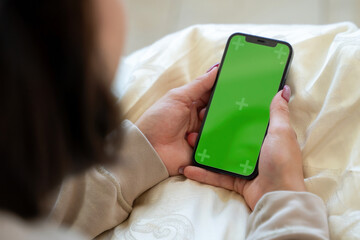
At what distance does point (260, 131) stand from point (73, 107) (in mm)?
363

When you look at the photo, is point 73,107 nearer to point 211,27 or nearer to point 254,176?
point 254,176

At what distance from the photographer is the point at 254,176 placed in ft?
2.06

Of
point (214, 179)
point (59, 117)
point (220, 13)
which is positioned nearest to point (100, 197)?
point (214, 179)

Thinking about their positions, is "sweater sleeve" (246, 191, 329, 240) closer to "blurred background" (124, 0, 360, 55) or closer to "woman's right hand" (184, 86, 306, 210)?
"woman's right hand" (184, 86, 306, 210)

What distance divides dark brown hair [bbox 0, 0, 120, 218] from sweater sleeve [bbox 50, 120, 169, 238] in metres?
0.21

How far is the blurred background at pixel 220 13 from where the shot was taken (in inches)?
47.5

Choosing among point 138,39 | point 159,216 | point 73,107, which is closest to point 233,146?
point 159,216

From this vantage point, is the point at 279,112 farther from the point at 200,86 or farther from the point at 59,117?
the point at 59,117

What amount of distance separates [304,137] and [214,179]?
0.45ft

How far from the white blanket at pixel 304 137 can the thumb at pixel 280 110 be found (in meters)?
0.02

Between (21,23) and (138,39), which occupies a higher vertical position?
(21,23)

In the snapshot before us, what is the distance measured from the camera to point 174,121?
68 centimetres

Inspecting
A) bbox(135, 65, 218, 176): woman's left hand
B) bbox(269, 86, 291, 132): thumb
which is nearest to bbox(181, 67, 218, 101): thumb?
bbox(135, 65, 218, 176): woman's left hand

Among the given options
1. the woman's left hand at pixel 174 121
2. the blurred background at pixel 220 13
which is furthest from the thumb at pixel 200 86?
the blurred background at pixel 220 13
